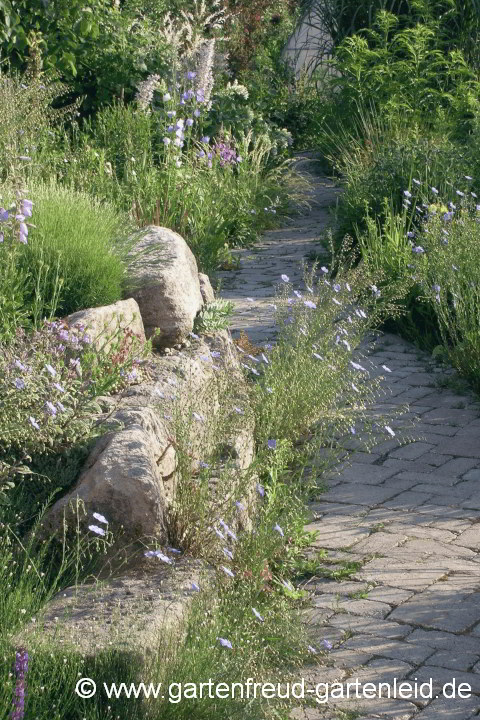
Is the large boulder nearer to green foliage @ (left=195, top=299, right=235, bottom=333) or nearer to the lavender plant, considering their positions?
green foliage @ (left=195, top=299, right=235, bottom=333)

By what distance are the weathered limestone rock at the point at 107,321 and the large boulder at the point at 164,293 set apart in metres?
0.27

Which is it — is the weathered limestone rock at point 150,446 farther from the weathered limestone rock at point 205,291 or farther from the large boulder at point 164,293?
the weathered limestone rock at point 205,291

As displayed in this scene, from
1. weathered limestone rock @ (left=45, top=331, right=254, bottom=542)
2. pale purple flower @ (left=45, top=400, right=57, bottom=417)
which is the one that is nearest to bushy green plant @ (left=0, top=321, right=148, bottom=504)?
pale purple flower @ (left=45, top=400, right=57, bottom=417)

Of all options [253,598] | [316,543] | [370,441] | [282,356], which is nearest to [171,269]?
[282,356]

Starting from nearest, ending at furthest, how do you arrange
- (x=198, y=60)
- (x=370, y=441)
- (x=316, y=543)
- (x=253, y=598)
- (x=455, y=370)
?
(x=253, y=598) → (x=316, y=543) → (x=370, y=441) → (x=455, y=370) → (x=198, y=60)

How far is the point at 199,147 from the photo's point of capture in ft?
32.4

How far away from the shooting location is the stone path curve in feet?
11.0

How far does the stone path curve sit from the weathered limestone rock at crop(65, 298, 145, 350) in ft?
4.18

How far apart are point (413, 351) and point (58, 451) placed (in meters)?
3.88

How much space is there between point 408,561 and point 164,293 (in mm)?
1953

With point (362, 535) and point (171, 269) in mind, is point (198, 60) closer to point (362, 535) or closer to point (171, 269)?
point (171, 269)

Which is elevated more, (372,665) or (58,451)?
(58,451)

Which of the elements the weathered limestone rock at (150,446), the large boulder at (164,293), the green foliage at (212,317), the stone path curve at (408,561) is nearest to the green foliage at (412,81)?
the stone path curve at (408,561)

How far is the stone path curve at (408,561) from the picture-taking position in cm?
335
